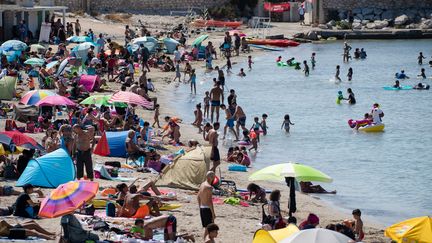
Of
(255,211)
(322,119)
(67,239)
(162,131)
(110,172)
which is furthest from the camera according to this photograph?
(322,119)

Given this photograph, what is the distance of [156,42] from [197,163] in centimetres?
2551

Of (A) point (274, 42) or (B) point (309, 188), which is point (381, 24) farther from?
(B) point (309, 188)

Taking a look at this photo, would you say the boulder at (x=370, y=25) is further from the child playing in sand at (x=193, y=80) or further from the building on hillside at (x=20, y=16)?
the child playing in sand at (x=193, y=80)

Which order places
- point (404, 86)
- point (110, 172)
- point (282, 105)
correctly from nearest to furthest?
point (110, 172), point (282, 105), point (404, 86)

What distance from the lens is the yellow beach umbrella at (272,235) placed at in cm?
1244

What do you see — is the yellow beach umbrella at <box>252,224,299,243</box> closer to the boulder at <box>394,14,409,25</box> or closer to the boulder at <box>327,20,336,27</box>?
the boulder at <box>327,20,336,27</box>

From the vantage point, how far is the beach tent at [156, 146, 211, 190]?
720 inches

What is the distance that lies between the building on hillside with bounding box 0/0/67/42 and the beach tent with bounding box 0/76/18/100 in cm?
1405

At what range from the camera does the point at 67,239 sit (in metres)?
13.2

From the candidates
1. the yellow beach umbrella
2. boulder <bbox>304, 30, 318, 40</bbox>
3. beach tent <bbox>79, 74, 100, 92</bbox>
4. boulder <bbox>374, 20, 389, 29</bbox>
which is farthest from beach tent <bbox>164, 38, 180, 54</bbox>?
the yellow beach umbrella

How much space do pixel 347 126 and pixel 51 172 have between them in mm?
15891

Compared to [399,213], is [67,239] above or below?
above

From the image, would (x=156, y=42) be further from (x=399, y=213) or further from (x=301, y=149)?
(x=399, y=213)

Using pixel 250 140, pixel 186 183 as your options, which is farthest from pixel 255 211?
pixel 250 140
